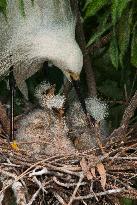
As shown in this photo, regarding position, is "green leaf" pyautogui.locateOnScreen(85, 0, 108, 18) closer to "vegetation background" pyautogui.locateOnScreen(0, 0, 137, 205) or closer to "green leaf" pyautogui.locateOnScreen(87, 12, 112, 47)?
"vegetation background" pyautogui.locateOnScreen(0, 0, 137, 205)

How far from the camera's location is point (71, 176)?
2891 mm

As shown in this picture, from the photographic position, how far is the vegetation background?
2.81 metres

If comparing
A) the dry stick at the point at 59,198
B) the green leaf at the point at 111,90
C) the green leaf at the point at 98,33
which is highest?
the green leaf at the point at 98,33

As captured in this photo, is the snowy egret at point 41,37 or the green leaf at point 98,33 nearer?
the green leaf at point 98,33

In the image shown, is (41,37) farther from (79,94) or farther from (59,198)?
(59,198)

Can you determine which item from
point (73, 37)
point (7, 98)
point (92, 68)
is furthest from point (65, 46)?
point (7, 98)

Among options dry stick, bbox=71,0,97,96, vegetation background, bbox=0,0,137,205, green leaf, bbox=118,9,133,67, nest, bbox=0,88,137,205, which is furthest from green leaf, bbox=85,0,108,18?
nest, bbox=0,88,137,205

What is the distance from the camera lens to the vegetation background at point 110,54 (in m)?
2.81

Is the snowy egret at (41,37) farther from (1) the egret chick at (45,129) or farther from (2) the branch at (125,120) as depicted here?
(2) the branch at (125,120)

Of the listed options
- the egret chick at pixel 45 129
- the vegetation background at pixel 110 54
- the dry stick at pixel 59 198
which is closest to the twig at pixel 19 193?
the dry stick at pixel 59 198

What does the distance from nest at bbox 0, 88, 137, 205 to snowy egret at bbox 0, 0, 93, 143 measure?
42cm

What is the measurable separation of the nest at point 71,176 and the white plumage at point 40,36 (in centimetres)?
43

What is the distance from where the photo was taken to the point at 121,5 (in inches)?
104

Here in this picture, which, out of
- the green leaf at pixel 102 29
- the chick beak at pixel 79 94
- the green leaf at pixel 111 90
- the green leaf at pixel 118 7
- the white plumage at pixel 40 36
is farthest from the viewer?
the green leaf at pixel 111 90
